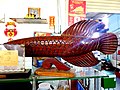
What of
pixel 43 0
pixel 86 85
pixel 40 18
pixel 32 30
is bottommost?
pixel 86 85

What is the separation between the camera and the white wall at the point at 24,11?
2292 millimetres

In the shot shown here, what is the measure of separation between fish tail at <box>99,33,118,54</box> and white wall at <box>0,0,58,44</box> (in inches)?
56.7

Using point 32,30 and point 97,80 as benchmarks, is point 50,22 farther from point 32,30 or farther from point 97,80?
point 97,80

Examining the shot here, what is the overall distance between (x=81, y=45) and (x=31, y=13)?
1.46 m

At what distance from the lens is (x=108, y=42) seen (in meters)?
0.98

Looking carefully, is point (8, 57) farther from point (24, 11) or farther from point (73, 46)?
point (24, 11)

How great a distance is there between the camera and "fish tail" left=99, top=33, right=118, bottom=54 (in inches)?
38.4

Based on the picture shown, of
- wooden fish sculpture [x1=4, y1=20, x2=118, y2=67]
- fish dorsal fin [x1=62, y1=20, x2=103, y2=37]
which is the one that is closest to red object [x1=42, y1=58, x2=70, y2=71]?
wooden fish sculpture [x1=4, y1=20, x2=118, y2=67]

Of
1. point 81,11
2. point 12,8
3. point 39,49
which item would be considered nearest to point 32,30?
point 12,8

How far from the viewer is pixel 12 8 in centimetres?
231

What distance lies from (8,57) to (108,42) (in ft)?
1.80

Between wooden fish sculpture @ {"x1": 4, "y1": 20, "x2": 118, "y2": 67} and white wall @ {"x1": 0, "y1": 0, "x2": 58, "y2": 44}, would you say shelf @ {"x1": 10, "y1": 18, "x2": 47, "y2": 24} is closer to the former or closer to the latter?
white wall @ {"x1": 0, "y1": 0, "x2": 58, "y2": 44}

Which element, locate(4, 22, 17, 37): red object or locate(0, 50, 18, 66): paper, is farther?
locate(4, 22, 17, 37): red object

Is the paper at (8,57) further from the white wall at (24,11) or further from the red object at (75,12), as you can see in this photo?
the red object at (75,12)
